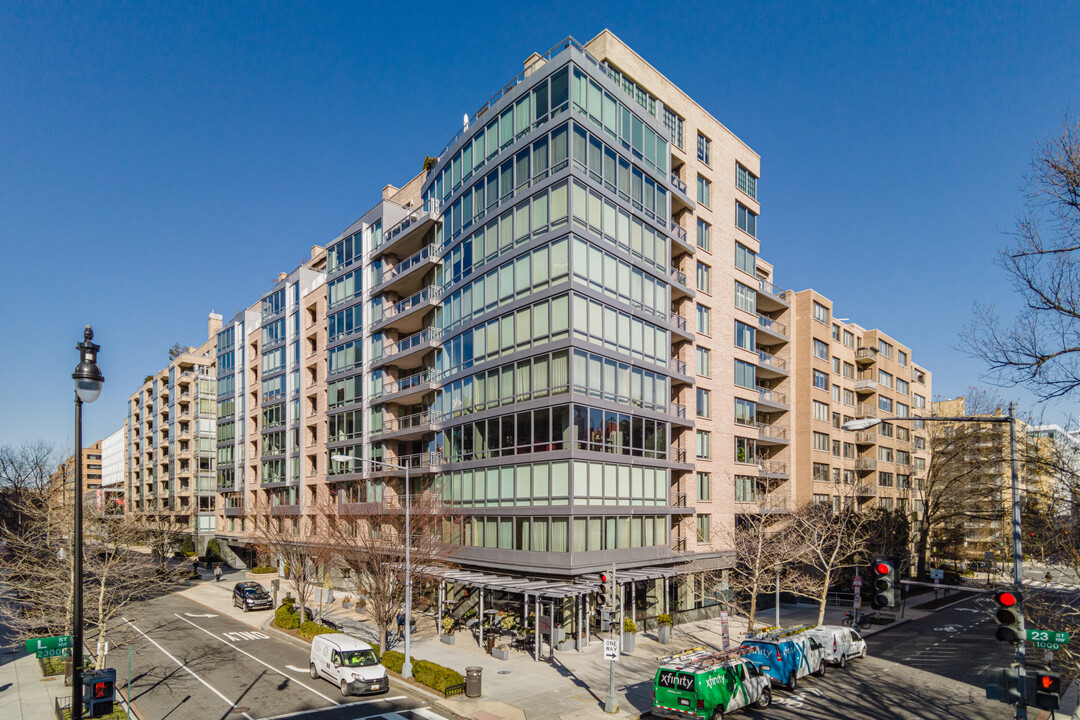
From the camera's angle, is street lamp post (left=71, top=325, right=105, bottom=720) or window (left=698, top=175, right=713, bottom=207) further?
window (left=698, top=175, right=713, bottom=207)

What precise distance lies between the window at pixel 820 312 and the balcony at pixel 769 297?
2731 millimetres

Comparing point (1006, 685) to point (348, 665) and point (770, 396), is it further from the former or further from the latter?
point (770, 396)

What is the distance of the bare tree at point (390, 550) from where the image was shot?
27.8 m

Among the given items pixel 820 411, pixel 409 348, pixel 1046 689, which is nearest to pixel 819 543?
pixel 820 411

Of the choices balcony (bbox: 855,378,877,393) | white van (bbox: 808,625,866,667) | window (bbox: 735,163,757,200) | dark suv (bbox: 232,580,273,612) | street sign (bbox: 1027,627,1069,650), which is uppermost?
window (bbox: 735,163,757,200)

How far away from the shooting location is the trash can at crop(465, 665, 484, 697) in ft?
75.7

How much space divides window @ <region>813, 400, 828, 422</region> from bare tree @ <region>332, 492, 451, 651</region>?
31.1 metres

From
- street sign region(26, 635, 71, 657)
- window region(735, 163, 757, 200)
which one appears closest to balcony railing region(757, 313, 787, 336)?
window region(735, 163, 757, 200)

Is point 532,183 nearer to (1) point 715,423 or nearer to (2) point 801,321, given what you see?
(1) point 715,423

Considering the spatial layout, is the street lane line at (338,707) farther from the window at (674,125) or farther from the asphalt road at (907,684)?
the window at (674,125)

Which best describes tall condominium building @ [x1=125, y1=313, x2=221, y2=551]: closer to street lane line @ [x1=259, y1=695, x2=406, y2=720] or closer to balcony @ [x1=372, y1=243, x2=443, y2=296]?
balcony @ [x1=372, y1=243, x2=443, y2=296]

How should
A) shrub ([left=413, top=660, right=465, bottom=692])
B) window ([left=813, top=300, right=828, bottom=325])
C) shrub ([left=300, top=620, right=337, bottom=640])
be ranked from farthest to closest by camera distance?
window ([left=813, top=300, right=828, bottom=325]), shrub ([left=300, top=620, right=337, bottom=640]), shrub ([left=413, top=660, right=465, bottom=692])

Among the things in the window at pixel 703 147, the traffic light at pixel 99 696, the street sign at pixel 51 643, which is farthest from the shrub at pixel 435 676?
the window at pixel 703 147

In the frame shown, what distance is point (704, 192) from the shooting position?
143 ft
